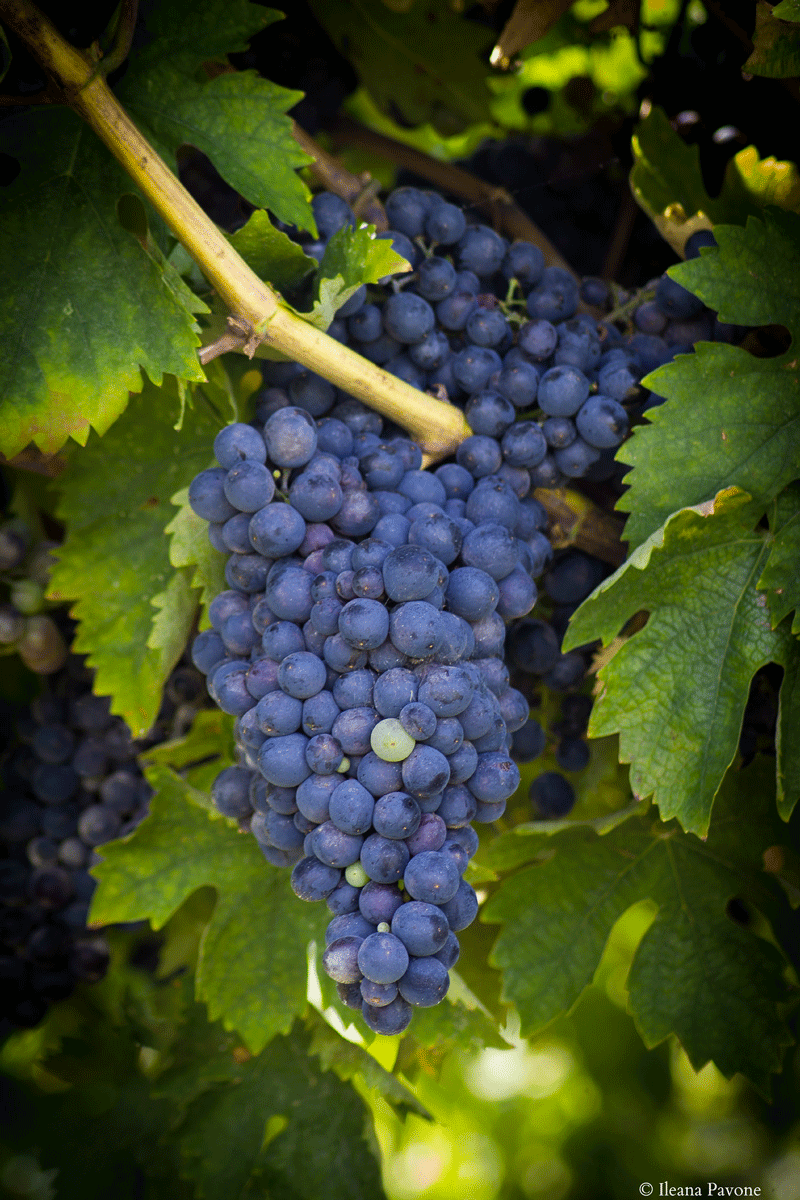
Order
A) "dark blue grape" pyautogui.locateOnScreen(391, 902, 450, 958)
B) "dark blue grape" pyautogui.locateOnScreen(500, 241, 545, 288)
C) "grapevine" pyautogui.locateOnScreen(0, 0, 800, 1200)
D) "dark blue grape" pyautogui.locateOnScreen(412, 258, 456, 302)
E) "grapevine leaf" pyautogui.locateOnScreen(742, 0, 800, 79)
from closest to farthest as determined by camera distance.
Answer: "dark blue grape" pyautogui.locateOnScreen(391, 902, 450, 958) → "grapevine" pyautogui.locateOnScreen(0, 0, 800, 1200) → "grapevine leaf" pyautogui.locateOnScreen(742, 0, 800, 79) → "dark blue grape" pyautogui.locateOnScreen(412, 258, 456, 302) → "dark blue grape" pyautogui.locateOnScreen(500, 241, 545, 288)

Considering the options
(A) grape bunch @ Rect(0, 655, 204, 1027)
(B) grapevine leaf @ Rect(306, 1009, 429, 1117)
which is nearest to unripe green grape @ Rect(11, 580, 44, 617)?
(A) grape bunch @ Rect(0, 655, 204, 1027)

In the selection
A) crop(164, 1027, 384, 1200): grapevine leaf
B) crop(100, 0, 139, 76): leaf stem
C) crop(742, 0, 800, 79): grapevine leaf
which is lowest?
crop(164, 1027, 384, 1200): grapevine leaf

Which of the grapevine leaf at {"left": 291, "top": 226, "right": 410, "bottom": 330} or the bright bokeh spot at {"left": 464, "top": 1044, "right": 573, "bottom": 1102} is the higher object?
the grapevine leaf at {"left": 291, "top": 226, "right": 410, "bottom": 330}

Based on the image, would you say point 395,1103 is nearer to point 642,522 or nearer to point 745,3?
point 642,522

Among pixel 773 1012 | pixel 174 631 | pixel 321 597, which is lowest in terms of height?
pixel 773 1012

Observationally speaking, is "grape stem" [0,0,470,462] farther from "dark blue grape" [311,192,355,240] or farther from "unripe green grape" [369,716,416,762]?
"unripe green grape" [369,716,416,762]

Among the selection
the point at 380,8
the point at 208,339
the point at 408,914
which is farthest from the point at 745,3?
the point at 408,914

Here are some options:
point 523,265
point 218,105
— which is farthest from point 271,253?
point 523,265
